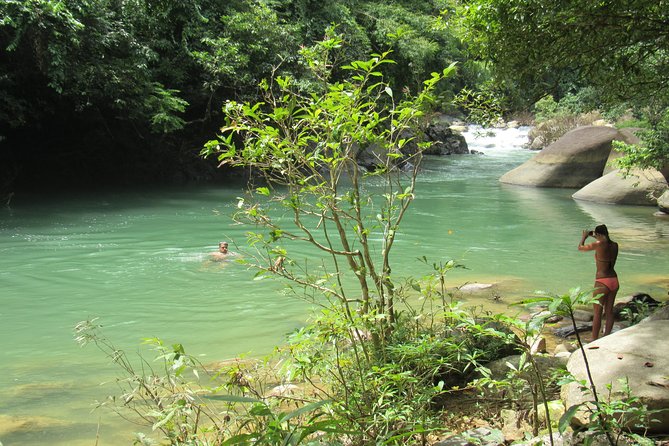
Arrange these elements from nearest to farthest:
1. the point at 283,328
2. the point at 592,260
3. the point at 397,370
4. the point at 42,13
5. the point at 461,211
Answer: the point at 397,370, the point at 283,328, the point at 592,260, the point at 42,13, the point at 461,211

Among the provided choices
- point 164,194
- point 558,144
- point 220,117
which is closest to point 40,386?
point 164,194

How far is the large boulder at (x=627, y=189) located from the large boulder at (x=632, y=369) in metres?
13.9

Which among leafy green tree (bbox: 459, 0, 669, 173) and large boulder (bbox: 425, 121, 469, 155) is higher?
leafy green tree (bbox: 459, 0, 669, 173)

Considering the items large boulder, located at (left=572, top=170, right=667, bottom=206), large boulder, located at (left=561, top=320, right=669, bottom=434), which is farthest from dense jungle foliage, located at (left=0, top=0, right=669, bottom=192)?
large boulder, located at (left=561, top=320, right=669, bottom=434)

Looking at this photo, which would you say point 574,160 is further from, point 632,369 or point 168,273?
point 632,369

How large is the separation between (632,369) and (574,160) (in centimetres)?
1883

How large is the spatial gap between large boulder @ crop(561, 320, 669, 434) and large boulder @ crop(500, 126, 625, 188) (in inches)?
702

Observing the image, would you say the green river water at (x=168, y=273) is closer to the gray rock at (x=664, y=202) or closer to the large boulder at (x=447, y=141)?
the gray rock at (x=664, y=202)

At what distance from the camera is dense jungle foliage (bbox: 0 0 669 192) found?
22.0 feet

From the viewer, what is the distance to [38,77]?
1562cm

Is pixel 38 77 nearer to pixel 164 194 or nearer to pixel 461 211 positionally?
pixel 164 194

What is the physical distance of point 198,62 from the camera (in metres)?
17.7

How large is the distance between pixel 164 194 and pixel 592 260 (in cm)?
1225

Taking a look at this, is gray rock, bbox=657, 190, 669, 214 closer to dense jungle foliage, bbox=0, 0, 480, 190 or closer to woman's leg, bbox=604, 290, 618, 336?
dense jungle foliage, bbox=0, 0, 480, 190
